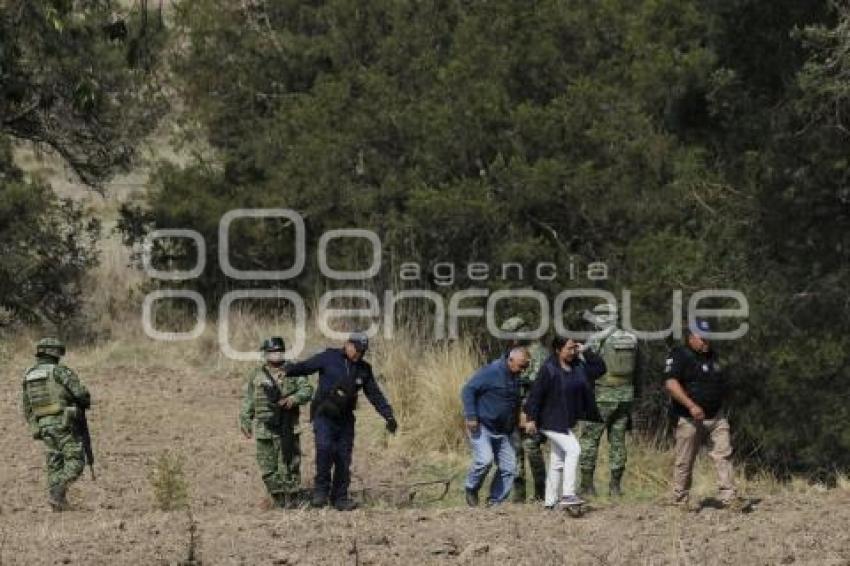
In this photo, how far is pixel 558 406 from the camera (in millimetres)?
11531

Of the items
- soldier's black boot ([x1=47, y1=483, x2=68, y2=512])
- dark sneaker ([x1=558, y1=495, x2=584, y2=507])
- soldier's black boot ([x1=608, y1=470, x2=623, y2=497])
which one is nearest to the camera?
dark sneaker ([x1=558, y1=495, x2=584, y2=507])

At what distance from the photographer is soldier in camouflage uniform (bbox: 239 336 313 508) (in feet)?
41.2

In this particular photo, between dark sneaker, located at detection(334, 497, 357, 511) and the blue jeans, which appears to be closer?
the blue jeans

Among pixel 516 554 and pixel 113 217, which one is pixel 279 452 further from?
pixel 113 217

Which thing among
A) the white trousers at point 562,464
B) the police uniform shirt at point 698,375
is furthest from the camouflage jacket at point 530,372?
the police uniform shirt at point 698,375

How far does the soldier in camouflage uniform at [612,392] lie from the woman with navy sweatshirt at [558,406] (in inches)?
60.8

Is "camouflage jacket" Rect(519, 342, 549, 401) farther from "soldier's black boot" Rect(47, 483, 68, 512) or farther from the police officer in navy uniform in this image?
"soldier's black boot" Rect(47, 483, 68, 512)

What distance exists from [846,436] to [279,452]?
575 centimetres

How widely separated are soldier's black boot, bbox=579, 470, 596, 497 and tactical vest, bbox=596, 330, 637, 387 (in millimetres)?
793

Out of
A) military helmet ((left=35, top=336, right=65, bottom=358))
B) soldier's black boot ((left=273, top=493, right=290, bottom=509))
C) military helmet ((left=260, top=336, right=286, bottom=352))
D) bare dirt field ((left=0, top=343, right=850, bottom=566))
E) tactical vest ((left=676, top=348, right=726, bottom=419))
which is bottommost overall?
bare dirt field ((left=0, top=343, right=850, bottom=566))

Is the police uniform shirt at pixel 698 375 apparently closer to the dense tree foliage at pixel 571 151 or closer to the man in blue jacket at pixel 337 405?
the man in blue jacket at pixel 337 405

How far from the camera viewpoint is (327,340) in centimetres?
2253

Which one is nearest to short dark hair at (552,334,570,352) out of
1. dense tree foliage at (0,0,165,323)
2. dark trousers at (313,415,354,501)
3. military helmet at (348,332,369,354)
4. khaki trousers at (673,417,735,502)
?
khaki trousers at (673,417,735,502)

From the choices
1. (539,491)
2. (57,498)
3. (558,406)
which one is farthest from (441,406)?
(558,406)
